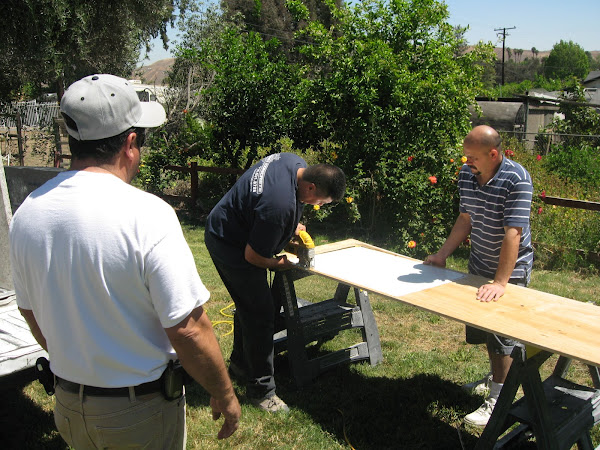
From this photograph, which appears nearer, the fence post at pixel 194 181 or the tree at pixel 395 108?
the tree at pixel 395 108

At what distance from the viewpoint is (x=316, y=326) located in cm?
425

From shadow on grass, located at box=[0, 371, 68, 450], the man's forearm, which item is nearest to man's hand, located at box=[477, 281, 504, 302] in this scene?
the man's forearm

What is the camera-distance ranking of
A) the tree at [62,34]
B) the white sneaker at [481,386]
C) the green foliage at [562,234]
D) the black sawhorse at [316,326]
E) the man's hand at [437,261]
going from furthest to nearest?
1. the tree at [62,34]
2. the green foliage at [562,234]
3. the black sawhorse at [316,326]
4. the white sneaker at [481,386]
5. the man's hand at [437,261]

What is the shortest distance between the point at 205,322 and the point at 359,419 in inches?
90.6

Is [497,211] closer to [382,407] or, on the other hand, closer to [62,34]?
[382,407]

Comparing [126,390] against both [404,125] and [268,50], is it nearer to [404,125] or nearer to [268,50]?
[404,125]

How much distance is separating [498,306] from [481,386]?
4.31 feet

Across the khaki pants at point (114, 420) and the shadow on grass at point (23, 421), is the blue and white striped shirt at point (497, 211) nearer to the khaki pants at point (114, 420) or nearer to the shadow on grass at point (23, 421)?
the khaki pants at point (114, 420)

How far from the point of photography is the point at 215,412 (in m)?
1.96

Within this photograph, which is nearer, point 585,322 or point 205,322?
point 205,322

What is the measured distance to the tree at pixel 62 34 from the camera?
23.0 feet

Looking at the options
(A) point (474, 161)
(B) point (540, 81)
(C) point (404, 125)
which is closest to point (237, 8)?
(B) point (540, 81)

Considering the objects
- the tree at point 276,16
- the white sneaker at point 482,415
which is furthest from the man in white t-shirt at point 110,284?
the tree at point 276,16

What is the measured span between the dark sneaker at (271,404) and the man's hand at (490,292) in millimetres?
1618
